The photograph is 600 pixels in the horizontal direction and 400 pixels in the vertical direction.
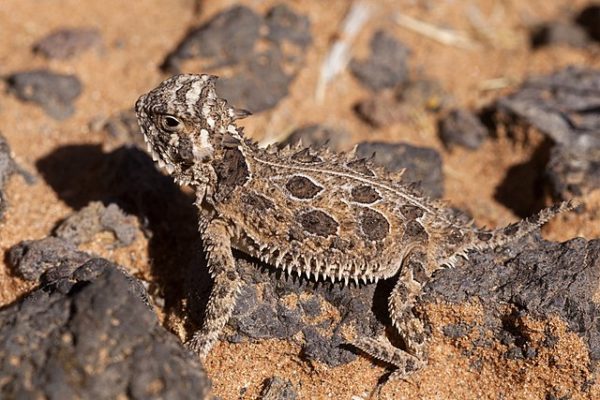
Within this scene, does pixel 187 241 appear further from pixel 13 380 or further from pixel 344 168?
pixel 13 380

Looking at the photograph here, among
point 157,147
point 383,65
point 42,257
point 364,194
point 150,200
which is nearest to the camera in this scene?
point 364,194

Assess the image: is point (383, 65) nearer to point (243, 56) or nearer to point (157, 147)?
point (243, 56)

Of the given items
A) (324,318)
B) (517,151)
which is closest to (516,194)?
(517,151)

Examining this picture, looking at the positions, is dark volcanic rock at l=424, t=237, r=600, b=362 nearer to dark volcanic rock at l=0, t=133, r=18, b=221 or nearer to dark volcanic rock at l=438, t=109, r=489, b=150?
dark volcanic rock at l=438, t=109, r=489, b=150

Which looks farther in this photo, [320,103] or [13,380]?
[320,103]

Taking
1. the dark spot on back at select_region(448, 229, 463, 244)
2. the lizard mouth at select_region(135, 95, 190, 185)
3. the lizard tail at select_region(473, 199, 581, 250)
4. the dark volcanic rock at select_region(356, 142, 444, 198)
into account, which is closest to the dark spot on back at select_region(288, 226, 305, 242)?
the lizard mouth at select_region(135, 95, 190, 185)

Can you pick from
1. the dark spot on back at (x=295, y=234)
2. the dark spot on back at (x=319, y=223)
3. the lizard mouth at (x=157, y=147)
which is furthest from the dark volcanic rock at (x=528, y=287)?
the lizard mouth at (x=157, y=147)

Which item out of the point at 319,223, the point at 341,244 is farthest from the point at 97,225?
the point at 341,244
